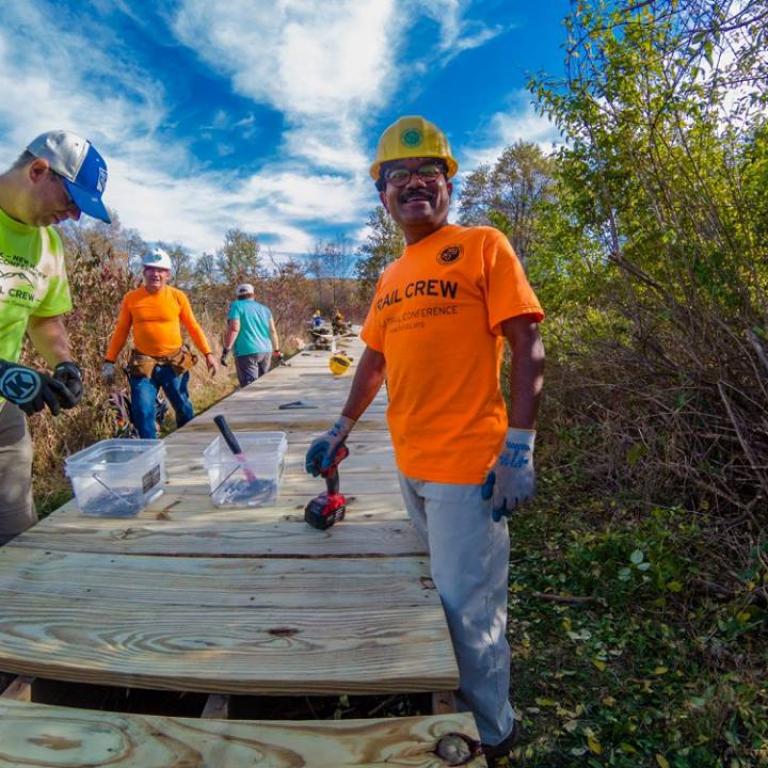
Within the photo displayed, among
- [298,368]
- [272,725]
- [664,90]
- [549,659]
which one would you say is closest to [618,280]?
[664,90]

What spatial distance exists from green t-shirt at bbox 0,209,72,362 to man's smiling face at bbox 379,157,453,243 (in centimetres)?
170

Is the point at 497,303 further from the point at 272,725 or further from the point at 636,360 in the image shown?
the point at 636,360

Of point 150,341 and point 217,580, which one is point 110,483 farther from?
point 150,341

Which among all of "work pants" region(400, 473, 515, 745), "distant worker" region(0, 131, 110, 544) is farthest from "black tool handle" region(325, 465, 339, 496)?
"distant worker" region(0, 131, 110, 544)

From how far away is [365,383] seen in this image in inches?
84.6

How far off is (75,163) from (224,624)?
81.8 inches

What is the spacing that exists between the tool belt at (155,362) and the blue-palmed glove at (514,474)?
458 centimetres

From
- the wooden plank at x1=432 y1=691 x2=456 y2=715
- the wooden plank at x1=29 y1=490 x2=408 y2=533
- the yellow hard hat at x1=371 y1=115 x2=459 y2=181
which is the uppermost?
the yellow hard hat at x1=371 y1=115 x2=459 y2=181

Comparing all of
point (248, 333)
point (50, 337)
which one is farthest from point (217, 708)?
point (248, 333)

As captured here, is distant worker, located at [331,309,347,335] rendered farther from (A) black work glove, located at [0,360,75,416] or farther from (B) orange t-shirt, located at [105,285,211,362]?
(A) black work glove, located at [0,360,75,416]

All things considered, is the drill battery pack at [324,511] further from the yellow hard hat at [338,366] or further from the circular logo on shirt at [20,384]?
the yellow hard hat at [338,366]

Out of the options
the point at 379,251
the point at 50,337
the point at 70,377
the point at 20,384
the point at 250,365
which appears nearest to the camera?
the point at 20,384

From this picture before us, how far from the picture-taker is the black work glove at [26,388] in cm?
195

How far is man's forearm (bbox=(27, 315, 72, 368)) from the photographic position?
2.53 metres
